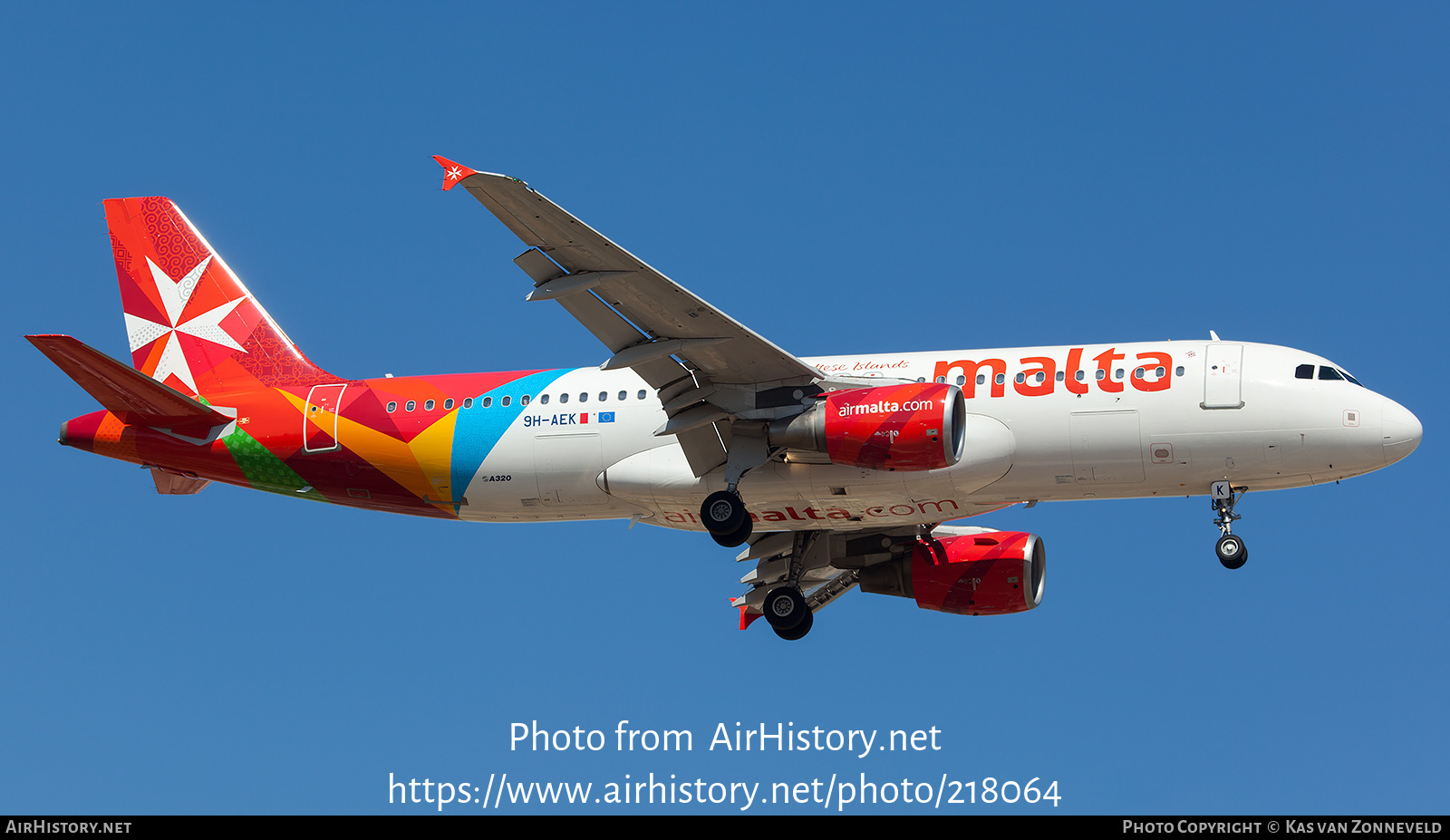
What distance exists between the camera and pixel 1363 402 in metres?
30.0

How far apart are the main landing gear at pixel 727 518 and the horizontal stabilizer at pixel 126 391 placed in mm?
11692

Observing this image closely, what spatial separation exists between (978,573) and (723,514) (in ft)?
24.7

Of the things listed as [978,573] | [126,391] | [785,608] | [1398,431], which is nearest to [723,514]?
[785,608]

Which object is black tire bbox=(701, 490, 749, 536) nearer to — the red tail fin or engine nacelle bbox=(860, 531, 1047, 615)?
engine nacelle bbox=(860, 531, 1047, 615)

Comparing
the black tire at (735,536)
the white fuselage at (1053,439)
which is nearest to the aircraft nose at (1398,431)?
the white fuselage at (1053,439)

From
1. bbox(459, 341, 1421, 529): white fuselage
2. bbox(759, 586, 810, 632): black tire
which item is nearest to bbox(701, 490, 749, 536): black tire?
bbox(459, 341, 1421, 529): white fuselage

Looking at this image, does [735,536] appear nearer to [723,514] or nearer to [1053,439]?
[723,514]

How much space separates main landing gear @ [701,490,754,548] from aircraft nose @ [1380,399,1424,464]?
12350 mm

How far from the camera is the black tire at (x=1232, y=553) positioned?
99.6 feet

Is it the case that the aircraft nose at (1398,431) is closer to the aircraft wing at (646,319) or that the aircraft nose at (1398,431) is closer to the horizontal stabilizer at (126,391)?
the aircraft wing at (646,319)

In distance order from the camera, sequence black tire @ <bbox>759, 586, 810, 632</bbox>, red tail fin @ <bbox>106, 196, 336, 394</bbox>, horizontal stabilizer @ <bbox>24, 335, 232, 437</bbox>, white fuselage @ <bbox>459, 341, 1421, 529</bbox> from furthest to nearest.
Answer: red tail fin @ <bbox>106, 196, 336, 394</bbox>, black tire @ <bbox>759, 586, 810, 632</bbox>, horizontal stabilizer @ <bbox>24, 335, 232, 437</bbox>, white fuselage @ <bbox>459, 341, 1421, 529</bbox>

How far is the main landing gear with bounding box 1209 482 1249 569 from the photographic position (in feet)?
99.7

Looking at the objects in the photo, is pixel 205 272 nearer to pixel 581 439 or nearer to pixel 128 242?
pixel 128 242
